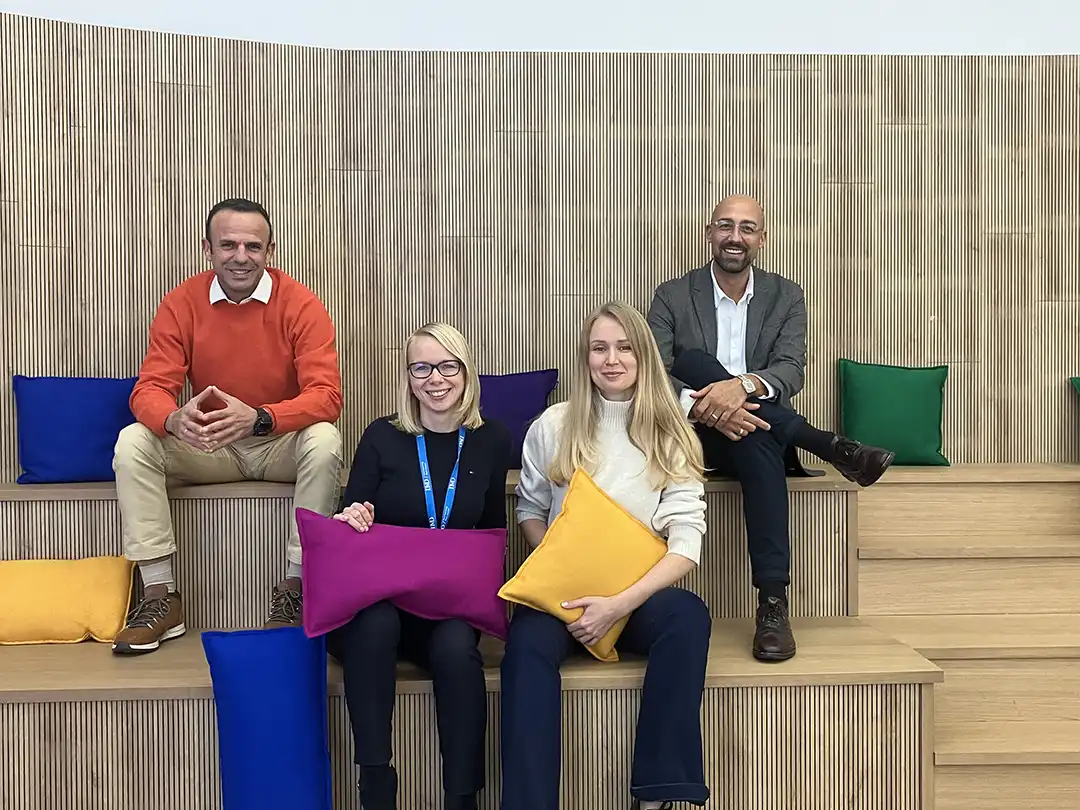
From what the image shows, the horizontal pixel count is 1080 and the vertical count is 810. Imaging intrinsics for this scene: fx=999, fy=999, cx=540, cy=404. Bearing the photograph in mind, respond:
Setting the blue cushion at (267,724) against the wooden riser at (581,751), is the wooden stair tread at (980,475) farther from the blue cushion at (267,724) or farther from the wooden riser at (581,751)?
the blue cushion at (267,724)

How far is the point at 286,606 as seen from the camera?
9.42ft

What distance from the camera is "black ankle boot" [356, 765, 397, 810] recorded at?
229 cm

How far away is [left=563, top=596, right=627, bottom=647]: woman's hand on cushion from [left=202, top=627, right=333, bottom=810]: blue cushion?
2.15ft

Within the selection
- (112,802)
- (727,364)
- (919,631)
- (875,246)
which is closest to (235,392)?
(112,802)

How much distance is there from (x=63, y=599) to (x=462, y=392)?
53.5 inches

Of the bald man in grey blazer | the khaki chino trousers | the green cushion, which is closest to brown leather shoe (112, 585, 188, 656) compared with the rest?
the khaki chino trousers

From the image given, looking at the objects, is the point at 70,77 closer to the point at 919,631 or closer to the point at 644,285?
the point at 644,285

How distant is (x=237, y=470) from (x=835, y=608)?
1908 millimetres

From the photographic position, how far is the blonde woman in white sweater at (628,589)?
7.51 ft

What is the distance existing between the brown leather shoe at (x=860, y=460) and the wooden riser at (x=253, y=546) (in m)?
0.22

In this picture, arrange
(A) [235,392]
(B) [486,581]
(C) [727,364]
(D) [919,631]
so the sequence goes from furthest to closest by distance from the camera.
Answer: (C) [727,364]
(A) [235,392]
(D) [919,631]
(B) [486,581]

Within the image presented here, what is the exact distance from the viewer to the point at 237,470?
10.1 feet

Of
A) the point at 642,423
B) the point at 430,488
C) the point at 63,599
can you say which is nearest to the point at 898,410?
the point at 642,423

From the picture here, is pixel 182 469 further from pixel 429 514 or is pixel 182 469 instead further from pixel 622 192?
pixel 622 192
